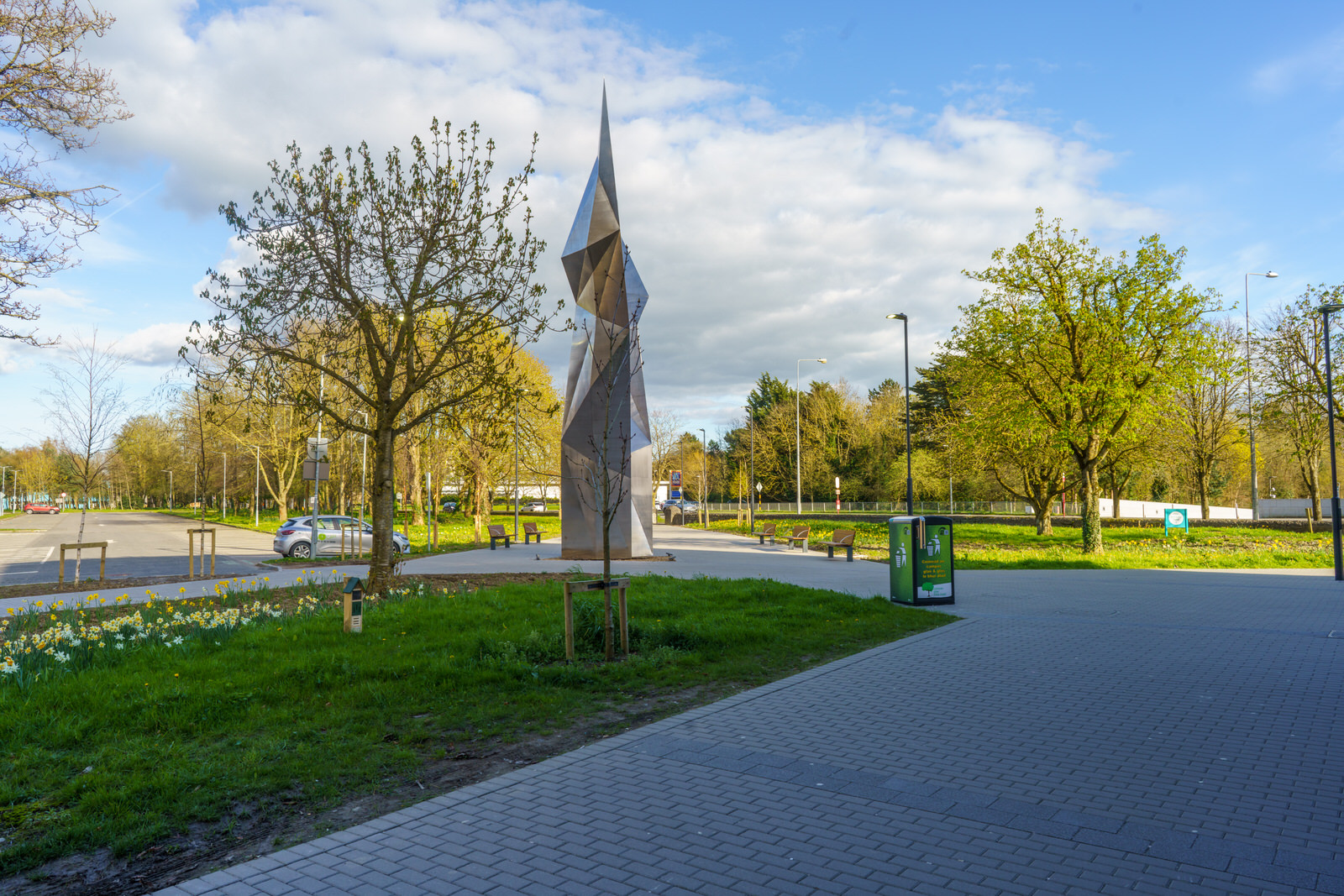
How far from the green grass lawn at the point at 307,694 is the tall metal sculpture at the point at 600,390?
347 inches

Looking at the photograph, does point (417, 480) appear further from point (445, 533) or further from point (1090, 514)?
point (1090, 514)

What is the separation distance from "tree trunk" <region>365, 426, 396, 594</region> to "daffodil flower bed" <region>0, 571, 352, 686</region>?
70 centimetres

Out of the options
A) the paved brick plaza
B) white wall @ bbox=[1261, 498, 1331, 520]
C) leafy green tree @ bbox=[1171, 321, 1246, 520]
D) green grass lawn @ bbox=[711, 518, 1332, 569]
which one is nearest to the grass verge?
green grass lawn @ bbox=[711, 518, 1332, 569]

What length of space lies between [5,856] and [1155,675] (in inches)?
342

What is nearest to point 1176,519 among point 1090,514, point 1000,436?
point 1090,514

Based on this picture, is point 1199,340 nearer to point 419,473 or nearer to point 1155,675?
point 1155,675

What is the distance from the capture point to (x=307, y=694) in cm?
661

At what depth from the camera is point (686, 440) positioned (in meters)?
94.9

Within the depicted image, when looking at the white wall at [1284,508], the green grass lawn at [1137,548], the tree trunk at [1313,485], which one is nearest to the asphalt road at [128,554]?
the green grass lawn at [1137,548]

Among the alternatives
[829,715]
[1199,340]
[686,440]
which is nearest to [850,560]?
[1199,340]

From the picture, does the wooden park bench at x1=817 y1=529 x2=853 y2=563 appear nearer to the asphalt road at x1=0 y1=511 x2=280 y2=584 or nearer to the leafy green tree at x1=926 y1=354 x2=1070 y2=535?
the leafy green tree at x1=926 y1=354 x2=1070 y2=535

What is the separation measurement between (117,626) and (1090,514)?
23.8 metres

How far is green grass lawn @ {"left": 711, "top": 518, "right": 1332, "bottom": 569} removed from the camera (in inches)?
810

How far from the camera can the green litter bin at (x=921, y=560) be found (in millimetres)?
12922
